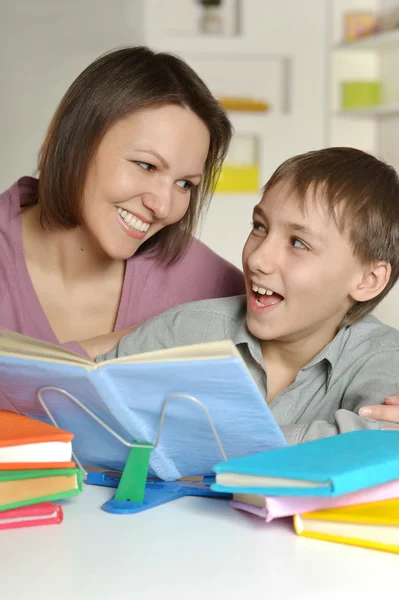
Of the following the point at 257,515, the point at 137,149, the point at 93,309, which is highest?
the point at 137,149

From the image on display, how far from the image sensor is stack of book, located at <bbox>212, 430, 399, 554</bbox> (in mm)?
830

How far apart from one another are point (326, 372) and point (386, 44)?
3488mm

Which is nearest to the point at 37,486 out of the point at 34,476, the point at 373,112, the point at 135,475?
the point at 34,476

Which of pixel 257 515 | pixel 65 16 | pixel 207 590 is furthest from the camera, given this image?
pixel 65 16

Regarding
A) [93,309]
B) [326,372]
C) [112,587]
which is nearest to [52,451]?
[112,587]

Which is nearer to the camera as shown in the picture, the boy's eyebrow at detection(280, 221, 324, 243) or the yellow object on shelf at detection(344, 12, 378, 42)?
the boy's eyebrow at detection(280, 221, 324, 243)

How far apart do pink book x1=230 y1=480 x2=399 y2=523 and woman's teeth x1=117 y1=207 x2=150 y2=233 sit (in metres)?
0.93

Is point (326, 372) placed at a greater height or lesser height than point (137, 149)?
lesser

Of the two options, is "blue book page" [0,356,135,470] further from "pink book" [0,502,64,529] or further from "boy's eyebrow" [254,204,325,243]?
"boy's eyebrow" [254,204,325,243]

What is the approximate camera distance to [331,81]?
4734 mm

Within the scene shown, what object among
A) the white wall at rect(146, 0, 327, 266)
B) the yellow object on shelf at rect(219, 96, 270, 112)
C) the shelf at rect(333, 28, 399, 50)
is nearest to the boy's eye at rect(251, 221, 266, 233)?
the white wall at rect(146, 0, 327, 266)

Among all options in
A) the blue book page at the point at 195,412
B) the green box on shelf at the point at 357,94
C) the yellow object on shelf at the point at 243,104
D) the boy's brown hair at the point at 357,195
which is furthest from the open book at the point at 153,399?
the green box on shelf at the point at 357,94

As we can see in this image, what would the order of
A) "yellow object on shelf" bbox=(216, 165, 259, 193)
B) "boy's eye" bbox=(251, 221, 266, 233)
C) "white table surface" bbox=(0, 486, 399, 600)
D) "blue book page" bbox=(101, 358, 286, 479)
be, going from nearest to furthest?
"white table surface" bbox=(0, 486, 399, 600), "blue book page" bbox=(101, 358, 286, 479), "boy's eye" bbox=(251, 221, 266, 233), "yellow object on shelf" bbox=(216, 165, 259, 193)

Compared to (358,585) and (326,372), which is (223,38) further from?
(358,585)
